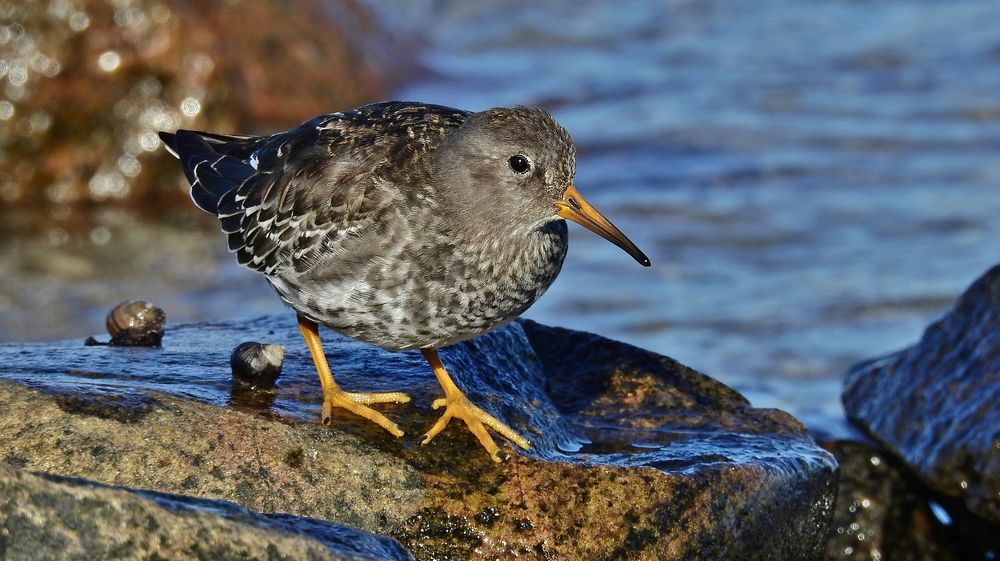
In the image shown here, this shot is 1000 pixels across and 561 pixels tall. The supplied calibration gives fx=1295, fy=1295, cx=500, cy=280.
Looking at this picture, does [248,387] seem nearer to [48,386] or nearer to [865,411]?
[48,386]

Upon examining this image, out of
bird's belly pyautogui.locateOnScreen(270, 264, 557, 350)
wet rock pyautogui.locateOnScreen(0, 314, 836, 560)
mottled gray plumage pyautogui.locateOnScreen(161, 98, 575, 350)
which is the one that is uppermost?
mottled gray plumage pyautogui.locateOnScreen(161, 98, 575, 350)

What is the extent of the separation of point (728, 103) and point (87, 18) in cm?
647

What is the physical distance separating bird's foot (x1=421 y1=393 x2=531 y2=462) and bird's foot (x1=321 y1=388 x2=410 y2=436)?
16 cm

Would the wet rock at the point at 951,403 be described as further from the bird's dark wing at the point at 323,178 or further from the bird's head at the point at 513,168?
the bird's dark wing at the point at 323,178

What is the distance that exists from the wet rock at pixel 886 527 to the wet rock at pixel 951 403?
0.25 m

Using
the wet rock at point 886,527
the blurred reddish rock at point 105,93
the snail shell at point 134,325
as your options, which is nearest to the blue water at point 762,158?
the wet rock at point 886,527

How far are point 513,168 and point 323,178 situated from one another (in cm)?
81

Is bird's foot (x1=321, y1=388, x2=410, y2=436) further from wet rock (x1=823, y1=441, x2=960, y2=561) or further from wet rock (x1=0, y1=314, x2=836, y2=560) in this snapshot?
wet rock (x1=823, y1=441, x2=960, y2=561)

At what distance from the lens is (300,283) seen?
5395mm

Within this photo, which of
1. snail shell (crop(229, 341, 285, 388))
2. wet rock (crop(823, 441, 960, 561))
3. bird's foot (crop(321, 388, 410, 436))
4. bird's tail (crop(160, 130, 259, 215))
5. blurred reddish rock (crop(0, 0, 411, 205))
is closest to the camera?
bird's foot (crop(321, 388, 410, 436))

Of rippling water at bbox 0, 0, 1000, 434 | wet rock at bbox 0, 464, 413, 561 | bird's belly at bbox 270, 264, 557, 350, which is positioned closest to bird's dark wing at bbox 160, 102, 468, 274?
bird's belly at bbox 270, 264, 557, 350

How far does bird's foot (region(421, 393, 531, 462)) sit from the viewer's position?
507cm

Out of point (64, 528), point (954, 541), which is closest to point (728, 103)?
point (954, 541)

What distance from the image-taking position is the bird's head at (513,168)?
5238 mm
